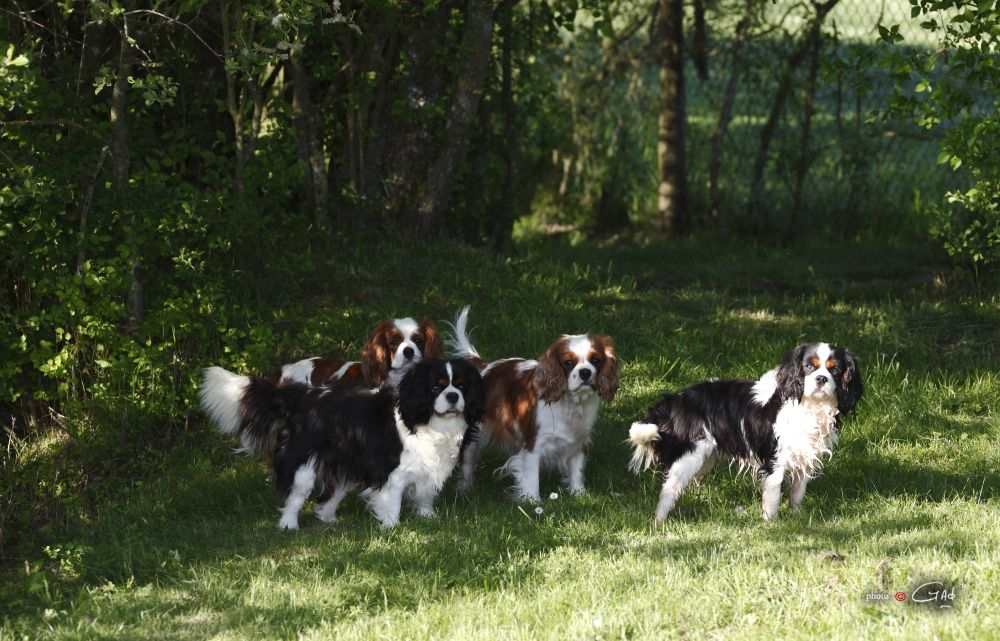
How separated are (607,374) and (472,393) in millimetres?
745

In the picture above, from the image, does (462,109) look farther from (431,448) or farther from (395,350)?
(431,448)

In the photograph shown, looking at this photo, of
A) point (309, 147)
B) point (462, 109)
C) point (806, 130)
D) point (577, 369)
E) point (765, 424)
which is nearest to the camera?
point (765, 424)

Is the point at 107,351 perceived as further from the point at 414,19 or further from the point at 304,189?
the point at 414,19

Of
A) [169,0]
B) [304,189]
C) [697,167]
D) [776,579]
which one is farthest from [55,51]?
[697,167]

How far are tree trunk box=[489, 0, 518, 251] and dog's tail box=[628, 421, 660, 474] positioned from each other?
4608 millimetres

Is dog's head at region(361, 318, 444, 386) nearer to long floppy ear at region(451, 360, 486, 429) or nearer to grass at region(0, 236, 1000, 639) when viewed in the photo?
long floppy ear at region(451, 360, 486, 429)

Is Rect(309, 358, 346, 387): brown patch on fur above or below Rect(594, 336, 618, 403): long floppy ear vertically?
below

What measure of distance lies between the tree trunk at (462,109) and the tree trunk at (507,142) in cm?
30

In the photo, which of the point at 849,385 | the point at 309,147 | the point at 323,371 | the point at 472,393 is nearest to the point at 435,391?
the point at 472,393

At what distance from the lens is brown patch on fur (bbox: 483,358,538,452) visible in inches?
258

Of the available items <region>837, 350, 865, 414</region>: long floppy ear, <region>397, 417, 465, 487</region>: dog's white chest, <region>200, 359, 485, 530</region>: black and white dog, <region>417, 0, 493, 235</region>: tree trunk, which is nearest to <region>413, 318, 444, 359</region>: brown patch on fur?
<region>200, 359, 485, 530</region>: black and white dog

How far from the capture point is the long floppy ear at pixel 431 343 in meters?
6.80

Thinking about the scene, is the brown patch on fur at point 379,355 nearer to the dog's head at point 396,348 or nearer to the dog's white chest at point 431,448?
the dog's head at point 396,348

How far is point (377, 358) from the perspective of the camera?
6.77m
